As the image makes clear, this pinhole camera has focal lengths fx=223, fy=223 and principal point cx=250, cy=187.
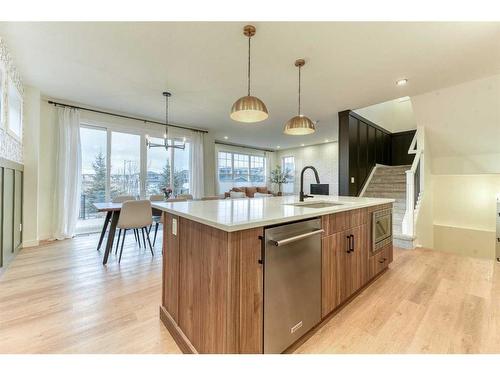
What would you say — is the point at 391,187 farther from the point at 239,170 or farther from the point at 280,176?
the point at 239,170

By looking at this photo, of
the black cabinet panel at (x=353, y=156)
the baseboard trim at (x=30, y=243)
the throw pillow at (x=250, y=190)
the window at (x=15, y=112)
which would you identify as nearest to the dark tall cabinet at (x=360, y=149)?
the black cabinet panel at (x=353, y=156)

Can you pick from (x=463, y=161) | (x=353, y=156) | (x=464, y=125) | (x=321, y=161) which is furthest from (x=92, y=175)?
(x=463, y=161)

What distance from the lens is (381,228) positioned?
250cm

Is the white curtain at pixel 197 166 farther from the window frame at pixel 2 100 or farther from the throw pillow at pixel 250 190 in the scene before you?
the window frame at pixel 2 100

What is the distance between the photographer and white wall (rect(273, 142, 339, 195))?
8.77 meters

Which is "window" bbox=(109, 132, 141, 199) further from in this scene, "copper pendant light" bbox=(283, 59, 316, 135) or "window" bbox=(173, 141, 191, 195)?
"copper pendant light" bbox=(283, 59, 316, 135)

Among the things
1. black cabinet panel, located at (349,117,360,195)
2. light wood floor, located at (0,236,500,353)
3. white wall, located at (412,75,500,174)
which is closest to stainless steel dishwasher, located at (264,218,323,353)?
light wood floor, located at (0,236,500,353)

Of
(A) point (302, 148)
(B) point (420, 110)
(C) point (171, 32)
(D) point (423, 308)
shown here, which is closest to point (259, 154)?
(A) point (302, 148)

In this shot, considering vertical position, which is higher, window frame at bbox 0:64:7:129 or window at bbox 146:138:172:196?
window frame at bbox 0:64:7:129

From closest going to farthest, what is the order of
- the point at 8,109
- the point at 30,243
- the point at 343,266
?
the point at 343,266
the point at 8,109
the point at 30,243

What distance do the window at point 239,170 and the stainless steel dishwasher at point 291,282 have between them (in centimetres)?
724

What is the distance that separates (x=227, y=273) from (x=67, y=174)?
4697 millimetres

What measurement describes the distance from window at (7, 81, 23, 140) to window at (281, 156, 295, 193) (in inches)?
339
